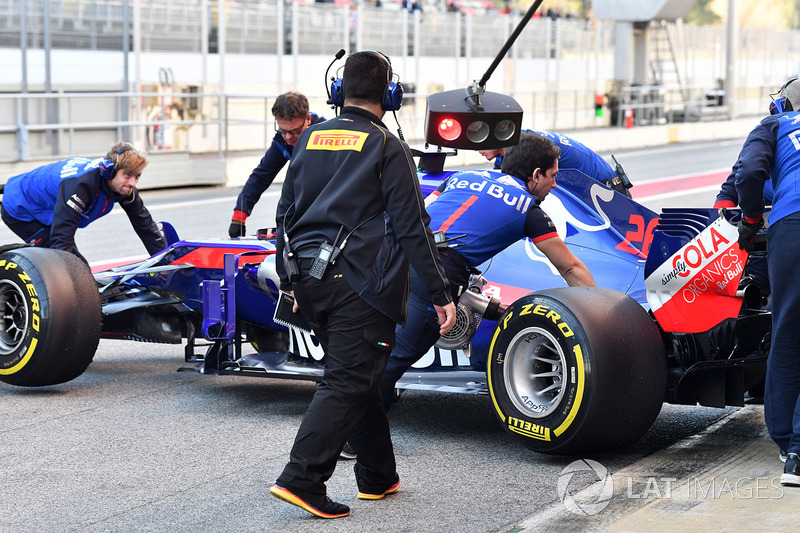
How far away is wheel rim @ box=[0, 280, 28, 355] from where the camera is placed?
6609mm

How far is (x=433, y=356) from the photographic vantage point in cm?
589

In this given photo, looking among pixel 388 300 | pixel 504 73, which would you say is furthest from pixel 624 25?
pixel 388 300

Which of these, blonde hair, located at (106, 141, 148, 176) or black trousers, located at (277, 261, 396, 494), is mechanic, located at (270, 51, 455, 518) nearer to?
black trousers, located at (277, 261, 396, 494)

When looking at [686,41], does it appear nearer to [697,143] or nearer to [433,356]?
[697,143]

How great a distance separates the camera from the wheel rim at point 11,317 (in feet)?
21.7

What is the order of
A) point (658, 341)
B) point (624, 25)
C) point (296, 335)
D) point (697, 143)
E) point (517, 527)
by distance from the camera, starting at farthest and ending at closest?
point (624, 25)
point (697, 143)
point (296, 335)
point (658, 341)
point (517, 527)

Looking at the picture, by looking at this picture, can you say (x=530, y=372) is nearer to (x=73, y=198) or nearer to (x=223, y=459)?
(x=223, y=459)

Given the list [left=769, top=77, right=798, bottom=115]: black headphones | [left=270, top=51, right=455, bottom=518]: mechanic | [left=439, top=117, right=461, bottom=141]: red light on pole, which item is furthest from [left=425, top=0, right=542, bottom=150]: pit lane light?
[left=769, top=77, right=798, bottom=115]: black headphones

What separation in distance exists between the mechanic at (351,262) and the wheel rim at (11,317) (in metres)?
2.64

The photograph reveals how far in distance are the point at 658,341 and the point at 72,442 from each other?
2738mm

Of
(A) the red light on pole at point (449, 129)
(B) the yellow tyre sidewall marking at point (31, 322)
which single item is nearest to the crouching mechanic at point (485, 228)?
(A) the red light on pole at point (449, 129)

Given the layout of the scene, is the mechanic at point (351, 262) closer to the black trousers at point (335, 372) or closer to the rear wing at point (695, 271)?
the black trousers at point (335, 372)

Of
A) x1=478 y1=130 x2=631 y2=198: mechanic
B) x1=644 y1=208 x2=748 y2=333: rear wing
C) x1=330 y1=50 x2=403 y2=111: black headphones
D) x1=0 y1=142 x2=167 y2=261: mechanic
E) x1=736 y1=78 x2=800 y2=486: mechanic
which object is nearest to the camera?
x1=330 y1=50 x2=403 y2=111: black headphones

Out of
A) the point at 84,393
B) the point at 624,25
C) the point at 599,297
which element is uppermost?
the point at 624,25
